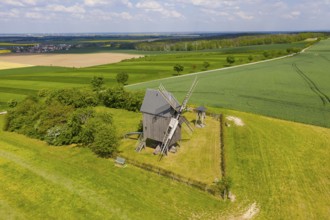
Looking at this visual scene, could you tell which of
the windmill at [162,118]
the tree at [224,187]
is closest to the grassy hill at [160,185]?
the tree at [224,187]

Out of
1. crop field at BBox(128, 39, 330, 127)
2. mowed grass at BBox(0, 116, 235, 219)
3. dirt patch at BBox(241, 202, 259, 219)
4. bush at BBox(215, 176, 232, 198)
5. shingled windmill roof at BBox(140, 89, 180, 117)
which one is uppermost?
shingled windmill roof at BBox(140, 89, 180, 117)

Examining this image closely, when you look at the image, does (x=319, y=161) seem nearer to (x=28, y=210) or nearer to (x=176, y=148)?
(x=176, y=148)

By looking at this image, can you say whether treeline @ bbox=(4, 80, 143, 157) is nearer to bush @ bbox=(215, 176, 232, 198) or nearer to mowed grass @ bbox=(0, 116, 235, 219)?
mowed grass @ bbox=(0, 116, 235, 219)

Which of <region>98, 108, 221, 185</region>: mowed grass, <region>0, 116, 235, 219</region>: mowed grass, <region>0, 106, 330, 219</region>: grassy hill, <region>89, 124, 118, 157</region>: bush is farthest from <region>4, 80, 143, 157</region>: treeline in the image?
<region>98, 108, 221, 185</region>: mowed grass

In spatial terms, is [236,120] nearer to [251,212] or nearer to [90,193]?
[251,212]

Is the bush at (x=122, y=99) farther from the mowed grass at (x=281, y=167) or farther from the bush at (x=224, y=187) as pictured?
the bush at (x=224, y=187)

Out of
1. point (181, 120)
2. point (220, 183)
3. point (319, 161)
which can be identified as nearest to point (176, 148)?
point (181, 120)

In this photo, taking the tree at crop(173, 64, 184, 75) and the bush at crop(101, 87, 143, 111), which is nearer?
the bush at crop(101, 87, 143, 111)
